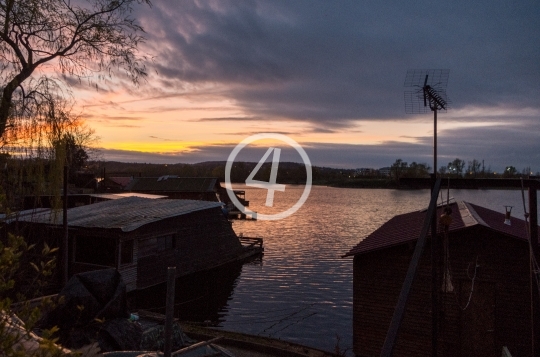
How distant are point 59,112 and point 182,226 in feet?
67.4

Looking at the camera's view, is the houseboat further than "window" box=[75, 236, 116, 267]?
No

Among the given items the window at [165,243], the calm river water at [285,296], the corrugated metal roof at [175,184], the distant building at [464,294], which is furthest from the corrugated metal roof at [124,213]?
the corrugated metal roof at [175,184]

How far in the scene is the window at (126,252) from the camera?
25.4 meters

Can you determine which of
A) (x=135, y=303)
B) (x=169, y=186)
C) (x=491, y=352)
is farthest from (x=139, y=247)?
(x=169, y=186)

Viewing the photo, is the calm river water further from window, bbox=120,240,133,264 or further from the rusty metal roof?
window, bbox=120,240,133,264

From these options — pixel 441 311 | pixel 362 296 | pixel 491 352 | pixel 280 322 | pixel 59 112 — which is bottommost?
pixel 280 322

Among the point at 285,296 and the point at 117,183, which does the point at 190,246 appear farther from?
the point at 117,183

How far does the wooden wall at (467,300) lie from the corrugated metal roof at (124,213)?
46.7ft

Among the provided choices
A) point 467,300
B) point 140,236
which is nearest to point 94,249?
point 140,236

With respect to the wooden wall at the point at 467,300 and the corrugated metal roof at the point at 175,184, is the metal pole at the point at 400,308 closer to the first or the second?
the wooden wall at the point at 467,300

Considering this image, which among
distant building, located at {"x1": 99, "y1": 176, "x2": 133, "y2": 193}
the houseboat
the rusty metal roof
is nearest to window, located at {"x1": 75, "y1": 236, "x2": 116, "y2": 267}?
the houseboat

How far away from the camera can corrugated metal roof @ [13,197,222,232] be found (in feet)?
80.9

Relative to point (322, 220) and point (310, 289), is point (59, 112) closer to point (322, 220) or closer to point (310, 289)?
point (310, 289)

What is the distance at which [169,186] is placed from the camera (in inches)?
2680
